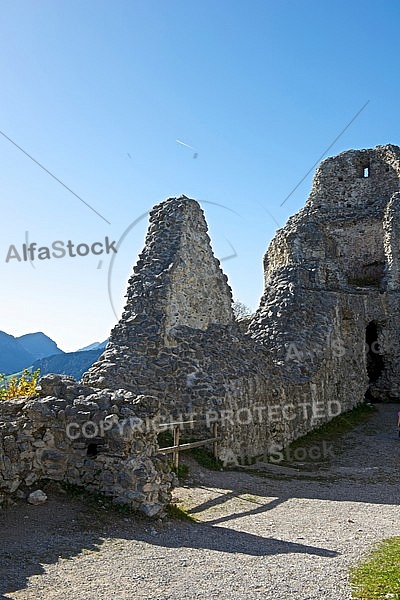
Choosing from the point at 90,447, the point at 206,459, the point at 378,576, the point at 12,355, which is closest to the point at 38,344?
the point at 12,355

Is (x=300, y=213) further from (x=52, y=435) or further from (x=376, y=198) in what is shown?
(x=52, y=435)

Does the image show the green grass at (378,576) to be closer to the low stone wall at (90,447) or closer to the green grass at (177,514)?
the green grass at (177,514)

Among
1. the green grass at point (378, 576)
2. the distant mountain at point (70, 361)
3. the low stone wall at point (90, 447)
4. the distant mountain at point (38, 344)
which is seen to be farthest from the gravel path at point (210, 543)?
the distant mountain at point (38, 344)

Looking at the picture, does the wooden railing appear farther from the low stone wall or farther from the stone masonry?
the low stone wall

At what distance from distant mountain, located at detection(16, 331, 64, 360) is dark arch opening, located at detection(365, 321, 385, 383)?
1172 inches

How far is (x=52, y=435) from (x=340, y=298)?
13271 millimetres

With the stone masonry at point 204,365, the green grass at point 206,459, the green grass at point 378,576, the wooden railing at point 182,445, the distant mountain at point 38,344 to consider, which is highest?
the distant mountain at point 38,344

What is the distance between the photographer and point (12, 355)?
4162 centimetres

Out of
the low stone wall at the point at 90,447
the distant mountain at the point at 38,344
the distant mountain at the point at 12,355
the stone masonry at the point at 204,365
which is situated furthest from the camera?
the distant mountain at the point at 38,344

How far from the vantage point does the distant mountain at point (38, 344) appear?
47781 mm

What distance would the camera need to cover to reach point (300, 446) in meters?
14.3

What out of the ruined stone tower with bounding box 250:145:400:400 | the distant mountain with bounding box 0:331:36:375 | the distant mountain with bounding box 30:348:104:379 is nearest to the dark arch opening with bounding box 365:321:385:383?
the ruined stone tower with bounding box 250:145:400:400

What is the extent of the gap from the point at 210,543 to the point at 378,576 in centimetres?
191

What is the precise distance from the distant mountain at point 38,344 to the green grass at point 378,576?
43321 millimetres
